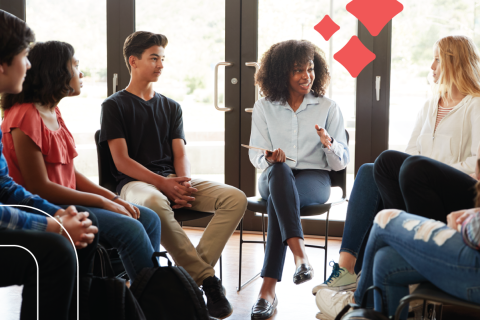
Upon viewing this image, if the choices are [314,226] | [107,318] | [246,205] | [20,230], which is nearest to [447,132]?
[246,205]

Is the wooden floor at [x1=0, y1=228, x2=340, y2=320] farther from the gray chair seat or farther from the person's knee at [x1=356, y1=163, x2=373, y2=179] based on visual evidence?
the person's knee at [x1=356, y1=163, x2=373, y2=179]

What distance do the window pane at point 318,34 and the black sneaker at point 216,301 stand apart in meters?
1.48

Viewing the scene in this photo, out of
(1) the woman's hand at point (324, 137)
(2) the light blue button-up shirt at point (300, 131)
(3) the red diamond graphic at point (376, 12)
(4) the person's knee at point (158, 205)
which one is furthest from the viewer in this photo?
(3) the red diamond graphic at point (376, 12)

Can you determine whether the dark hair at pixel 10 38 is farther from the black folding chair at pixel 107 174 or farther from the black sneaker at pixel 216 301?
the black sneaker at pixel 216 301

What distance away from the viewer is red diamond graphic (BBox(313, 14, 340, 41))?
3.08 m

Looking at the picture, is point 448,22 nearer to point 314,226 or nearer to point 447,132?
point 447,132

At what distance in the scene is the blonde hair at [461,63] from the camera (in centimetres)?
205

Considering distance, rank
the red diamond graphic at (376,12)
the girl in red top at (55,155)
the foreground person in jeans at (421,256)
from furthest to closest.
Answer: the red diamond graphic at (376,12), the girl in red top at (55,155), the foreground person in jeans at (421,256)

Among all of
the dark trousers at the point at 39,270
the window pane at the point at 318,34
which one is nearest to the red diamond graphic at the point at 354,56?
the window pane at the point at 318,34

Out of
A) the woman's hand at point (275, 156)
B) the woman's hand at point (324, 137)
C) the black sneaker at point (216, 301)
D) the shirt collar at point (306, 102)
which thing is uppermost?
the shirt collar at point (306, 102)

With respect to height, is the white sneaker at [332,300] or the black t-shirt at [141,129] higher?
the black t-shirt at [141,129]

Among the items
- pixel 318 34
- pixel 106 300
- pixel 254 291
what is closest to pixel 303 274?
pixel 254 291

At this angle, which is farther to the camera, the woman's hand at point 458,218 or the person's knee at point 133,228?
the person's knee at point 133,228

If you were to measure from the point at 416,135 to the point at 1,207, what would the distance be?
1.82 meters
